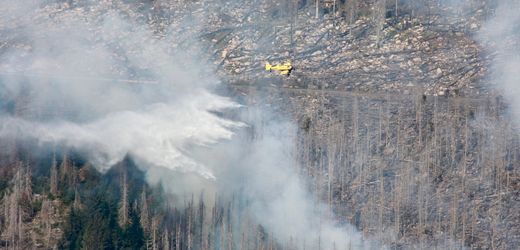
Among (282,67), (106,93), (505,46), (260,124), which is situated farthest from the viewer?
(505,46)

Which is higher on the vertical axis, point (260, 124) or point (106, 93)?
point (106, 93)

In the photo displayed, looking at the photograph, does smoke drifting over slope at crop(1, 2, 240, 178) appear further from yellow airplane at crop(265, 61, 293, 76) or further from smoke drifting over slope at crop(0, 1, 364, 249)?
yellow airplane at crop(265, 61, 293, 76)

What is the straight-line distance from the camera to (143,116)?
5050 cm

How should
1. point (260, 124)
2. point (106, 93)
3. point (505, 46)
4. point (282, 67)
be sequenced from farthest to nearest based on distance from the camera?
point (505, 46) < point (282, 67) < point (106, 93) < point (260, 124)

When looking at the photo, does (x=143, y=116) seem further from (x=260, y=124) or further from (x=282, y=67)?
(x=282, y=67)

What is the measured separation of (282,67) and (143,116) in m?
7.64

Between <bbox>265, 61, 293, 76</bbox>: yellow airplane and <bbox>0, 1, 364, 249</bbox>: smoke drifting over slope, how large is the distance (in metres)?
2.58

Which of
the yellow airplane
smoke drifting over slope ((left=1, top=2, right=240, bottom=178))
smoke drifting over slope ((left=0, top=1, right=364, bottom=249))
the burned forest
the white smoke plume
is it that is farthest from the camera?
the yellow airplane

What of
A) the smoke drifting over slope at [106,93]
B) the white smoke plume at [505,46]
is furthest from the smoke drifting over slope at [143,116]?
the white smoke plume at [505,46]

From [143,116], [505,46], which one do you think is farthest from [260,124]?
[505,46]

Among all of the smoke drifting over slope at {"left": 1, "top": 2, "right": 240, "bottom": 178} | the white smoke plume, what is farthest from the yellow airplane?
the white smoke plume

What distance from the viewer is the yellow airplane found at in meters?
55.8

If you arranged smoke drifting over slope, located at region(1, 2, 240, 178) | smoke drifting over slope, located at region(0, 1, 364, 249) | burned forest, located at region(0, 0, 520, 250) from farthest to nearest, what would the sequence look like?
smoke drifting over slope, located at region(1, 2, 240, 178), smoke drifting over slope, located at region(0, 1, 364, 249), burned forest, located at region(0, 0, 520, 250)

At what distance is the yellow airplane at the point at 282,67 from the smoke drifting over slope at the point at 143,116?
8.46 ft
